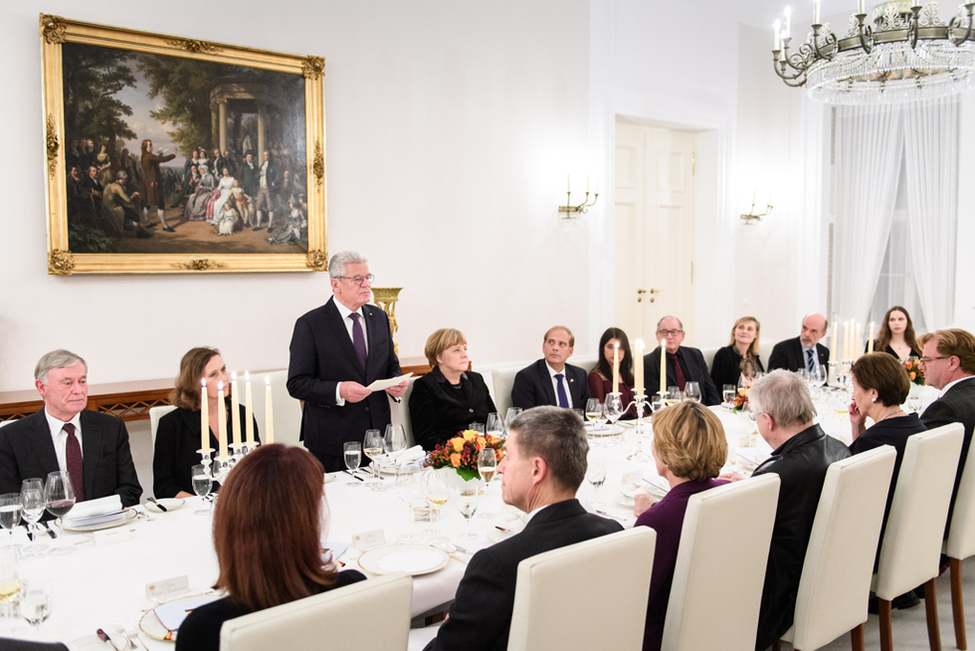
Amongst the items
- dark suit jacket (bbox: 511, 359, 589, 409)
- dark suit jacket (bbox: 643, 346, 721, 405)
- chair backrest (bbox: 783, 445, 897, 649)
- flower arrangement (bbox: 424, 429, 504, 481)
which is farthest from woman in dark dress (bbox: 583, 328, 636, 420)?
flower arrangement (bbox: 424, 429, 504, 481)

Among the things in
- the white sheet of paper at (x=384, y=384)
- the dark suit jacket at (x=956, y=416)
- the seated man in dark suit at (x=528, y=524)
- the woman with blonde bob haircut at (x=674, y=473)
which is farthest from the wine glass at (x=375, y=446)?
the dark suit jacket at (x=956, y=416)

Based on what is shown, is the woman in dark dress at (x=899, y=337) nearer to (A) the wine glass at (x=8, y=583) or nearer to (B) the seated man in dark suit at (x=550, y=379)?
(B) the seated man in dark suit at (x=550, y=379)

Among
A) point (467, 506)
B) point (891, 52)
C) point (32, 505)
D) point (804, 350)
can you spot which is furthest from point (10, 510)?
point (804, 350)

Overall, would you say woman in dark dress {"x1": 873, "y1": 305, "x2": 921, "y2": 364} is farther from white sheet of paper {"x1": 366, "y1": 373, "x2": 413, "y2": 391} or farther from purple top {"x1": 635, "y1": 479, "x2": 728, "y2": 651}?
purple top {"x1": 635, "y1": 479, "x2": 728, "y2": 651}

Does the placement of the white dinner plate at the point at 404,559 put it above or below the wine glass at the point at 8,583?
below

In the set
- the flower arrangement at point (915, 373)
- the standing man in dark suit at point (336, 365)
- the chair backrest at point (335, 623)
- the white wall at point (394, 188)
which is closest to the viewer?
the chair backrest at point (335, 623)

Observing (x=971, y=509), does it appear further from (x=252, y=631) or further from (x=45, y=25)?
(x=45, y=25)

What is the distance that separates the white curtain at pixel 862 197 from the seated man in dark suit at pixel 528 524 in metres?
7.37

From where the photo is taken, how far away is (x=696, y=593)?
2.18 metres

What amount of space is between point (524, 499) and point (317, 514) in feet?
2.21

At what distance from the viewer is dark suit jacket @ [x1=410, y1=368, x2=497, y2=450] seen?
4.26 metres

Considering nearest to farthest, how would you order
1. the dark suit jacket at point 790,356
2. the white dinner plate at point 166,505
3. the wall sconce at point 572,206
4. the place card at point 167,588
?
1. the place card at point 167,588
2. the white dinner plate at point 166,505
3. the dark suit jacket at point 790,356
4. the wall sconce at point 572,206

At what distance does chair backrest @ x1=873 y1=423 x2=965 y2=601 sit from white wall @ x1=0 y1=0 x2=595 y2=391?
12.3ft

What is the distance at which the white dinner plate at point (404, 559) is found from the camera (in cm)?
225
